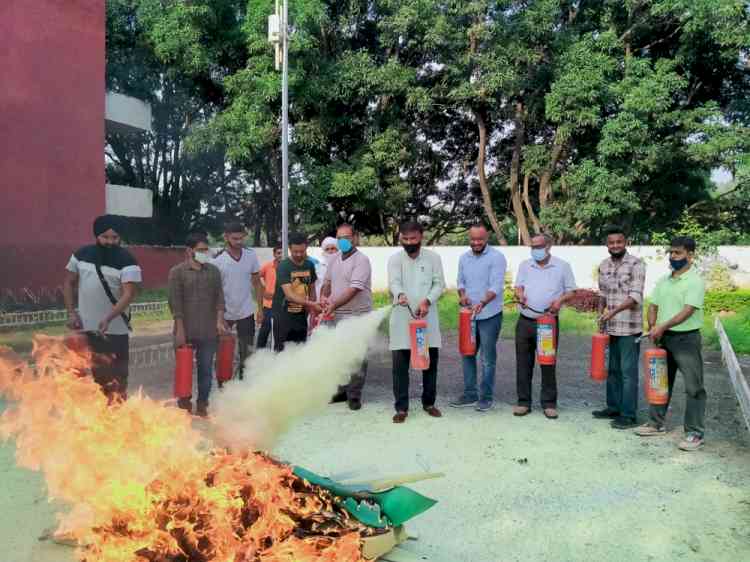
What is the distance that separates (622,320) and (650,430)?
3.44 feet

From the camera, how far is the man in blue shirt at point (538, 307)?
6383mm

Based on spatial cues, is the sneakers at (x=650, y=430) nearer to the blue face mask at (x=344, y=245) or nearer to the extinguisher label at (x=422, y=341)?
the extinguisher label at (x=422, y=341)

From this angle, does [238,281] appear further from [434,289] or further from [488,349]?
[488,349]

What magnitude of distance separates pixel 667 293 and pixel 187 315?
445cm

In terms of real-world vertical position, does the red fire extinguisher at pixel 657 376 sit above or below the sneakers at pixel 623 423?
above

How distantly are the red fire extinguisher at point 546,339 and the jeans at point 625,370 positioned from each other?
0.55 metres

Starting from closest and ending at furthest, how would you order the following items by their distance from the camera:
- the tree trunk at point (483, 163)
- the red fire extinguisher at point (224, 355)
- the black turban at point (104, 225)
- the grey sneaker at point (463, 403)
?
the black turban at point (104, 225)
the red fire extinguisher at point (224, 355)
the grey sneaker at point (463, 403)
the tree trunk at point (483, 163)

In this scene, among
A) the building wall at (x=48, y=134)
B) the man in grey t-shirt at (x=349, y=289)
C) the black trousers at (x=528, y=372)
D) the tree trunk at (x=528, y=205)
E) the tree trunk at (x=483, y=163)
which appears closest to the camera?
the black trousers at (x=528, y=372)

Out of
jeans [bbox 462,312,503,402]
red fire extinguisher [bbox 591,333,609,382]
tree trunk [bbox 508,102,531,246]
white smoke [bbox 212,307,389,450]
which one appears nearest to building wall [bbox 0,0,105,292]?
jeans [bbox 462,312,503,402]

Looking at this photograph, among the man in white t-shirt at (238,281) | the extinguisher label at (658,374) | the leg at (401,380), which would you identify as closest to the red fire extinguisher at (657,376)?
the extinguisher label at (658,374)

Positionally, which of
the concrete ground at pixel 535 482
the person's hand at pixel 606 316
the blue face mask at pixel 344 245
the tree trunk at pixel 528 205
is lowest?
the concrete ground at pixel 535 482

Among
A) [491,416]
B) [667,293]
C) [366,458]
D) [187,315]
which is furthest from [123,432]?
[667,293]

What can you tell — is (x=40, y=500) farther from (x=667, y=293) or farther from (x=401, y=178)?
(x=401, y=178)

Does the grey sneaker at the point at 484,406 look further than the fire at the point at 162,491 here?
Yes
